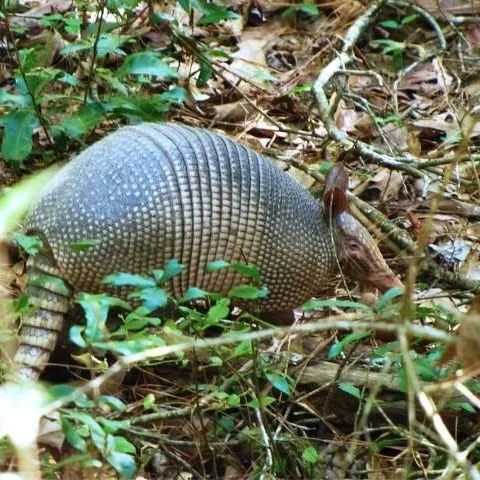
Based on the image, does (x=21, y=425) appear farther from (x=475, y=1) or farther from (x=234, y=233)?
(x=475, y=1)

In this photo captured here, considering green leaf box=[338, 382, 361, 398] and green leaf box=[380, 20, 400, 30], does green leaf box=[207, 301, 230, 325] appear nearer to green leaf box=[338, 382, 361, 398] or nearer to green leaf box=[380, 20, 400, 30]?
green leaf box=[338, 382, 361, 398]

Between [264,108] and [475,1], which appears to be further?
[475,1]

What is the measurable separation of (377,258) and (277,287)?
0.62 metres

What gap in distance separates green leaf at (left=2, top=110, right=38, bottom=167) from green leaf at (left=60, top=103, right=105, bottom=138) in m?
0.29

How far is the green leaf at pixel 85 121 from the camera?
6.23 meters

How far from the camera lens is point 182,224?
5.49 metres

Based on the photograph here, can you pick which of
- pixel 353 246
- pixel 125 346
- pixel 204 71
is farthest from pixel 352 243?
pixel 125 346

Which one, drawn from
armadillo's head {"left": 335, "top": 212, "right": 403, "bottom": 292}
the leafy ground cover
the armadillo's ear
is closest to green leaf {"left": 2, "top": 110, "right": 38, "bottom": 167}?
the leafy ground cover

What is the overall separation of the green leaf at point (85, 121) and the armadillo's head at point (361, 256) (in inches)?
61.3

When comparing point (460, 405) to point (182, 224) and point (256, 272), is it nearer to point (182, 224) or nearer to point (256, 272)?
point (256, 272)

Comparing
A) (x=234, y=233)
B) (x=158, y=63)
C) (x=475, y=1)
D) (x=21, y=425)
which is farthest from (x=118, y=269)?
(x=475, y=1)

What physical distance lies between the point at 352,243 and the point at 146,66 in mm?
1583

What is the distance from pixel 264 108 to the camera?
8.11 m

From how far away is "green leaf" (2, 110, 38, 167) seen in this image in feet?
19.4
